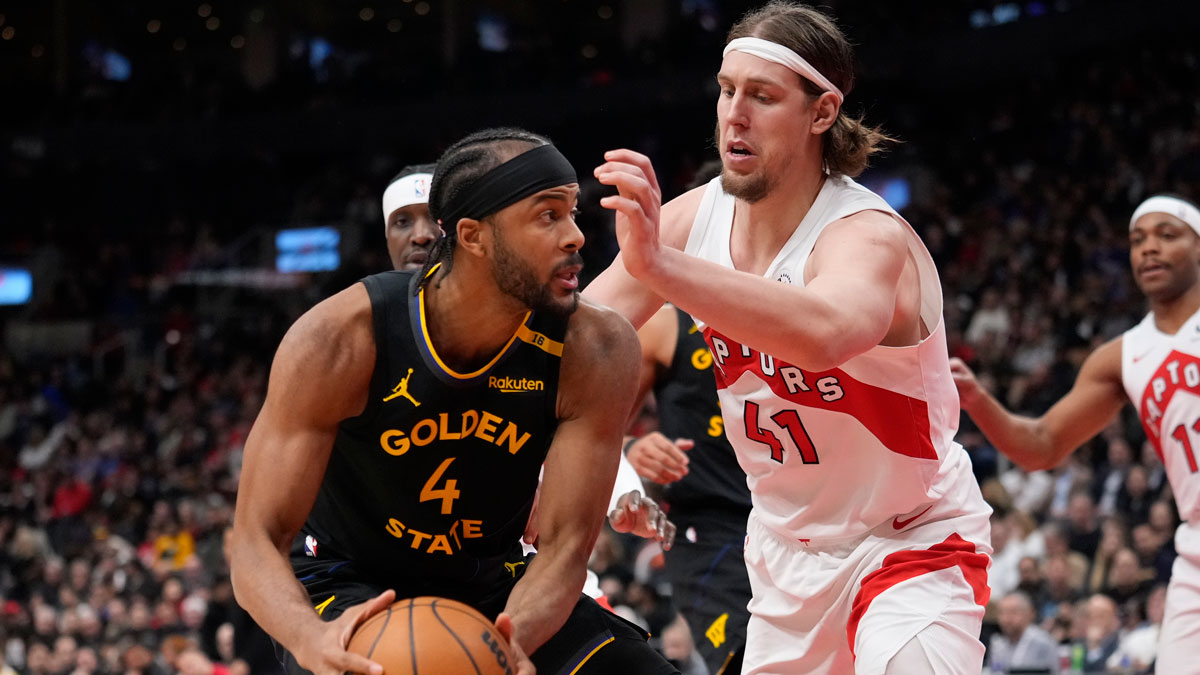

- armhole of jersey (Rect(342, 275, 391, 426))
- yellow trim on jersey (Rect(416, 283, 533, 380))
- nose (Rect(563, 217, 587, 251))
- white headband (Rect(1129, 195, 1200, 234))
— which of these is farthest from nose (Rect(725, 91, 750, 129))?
white headband (Rect(1129, 195, 1200, 234))

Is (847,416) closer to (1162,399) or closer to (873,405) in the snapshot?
(873,405)

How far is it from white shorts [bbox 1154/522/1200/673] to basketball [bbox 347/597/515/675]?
3.41 metres

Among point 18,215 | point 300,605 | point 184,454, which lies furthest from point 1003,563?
point 18,215

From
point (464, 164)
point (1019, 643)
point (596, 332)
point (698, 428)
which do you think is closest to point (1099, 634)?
point (1019, 643)

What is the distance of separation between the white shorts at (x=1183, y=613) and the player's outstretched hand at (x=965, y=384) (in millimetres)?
1218

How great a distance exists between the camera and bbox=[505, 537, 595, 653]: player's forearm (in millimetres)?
3686

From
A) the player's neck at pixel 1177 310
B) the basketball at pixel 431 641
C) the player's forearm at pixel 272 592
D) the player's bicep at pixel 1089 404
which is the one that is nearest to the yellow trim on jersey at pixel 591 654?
the basketball at pixel 431 641

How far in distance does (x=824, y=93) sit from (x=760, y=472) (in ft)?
3.93

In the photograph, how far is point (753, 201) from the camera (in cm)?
414

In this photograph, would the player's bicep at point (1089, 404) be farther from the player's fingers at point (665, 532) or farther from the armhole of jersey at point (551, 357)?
the armhole of jersey at point (551, 357)

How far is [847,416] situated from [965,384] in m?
1.48

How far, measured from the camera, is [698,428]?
5.82m

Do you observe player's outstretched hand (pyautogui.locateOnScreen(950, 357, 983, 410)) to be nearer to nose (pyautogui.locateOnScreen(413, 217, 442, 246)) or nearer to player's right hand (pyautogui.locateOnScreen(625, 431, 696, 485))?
player's right hand (pyautogui.locateOnScreen(625, 431, 696, 485))

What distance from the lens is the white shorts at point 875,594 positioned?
152 inches
